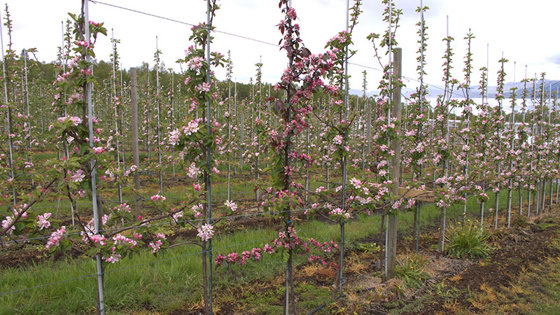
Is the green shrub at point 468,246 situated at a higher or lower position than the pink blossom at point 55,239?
lower

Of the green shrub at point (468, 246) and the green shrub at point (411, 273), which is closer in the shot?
the green shrub at point (411, 273)

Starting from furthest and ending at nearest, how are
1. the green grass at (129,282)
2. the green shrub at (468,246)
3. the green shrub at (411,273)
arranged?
the green shrub at (468,246) → the green shrub at (411,273) → the green grass at (129,282)

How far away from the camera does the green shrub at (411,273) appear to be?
5.14 metres

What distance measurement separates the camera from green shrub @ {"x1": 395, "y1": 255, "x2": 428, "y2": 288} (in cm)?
514

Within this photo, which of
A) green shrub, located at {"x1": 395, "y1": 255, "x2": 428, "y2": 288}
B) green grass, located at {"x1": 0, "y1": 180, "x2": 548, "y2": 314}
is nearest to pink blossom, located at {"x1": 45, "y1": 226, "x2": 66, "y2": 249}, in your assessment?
green grass, located at {"x1": 0, "y1": 180, "x2": 548, "y2": 314}

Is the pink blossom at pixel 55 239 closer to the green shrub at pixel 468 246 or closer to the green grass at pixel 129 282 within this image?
the green grass at pixel 129 282

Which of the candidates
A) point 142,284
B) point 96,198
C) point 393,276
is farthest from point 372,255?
point 96,198

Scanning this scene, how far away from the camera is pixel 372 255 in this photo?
21.0ft

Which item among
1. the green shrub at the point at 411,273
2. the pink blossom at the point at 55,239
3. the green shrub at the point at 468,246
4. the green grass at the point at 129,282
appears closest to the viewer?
the pink blossom at the point at 55,239

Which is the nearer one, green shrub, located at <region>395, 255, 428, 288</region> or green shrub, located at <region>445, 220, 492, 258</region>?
green shrub, located at <region>395, 255, 428, 288</region>

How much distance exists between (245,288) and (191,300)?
2.63ft

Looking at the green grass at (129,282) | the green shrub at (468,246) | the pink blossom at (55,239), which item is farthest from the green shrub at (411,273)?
the pink blossom at (55,239)

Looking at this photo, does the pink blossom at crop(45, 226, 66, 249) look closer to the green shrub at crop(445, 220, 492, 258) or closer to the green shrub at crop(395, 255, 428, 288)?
the green shrub at crop(395, 255, 428, 288)

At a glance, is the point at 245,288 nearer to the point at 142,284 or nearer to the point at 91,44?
the point at 142,284
